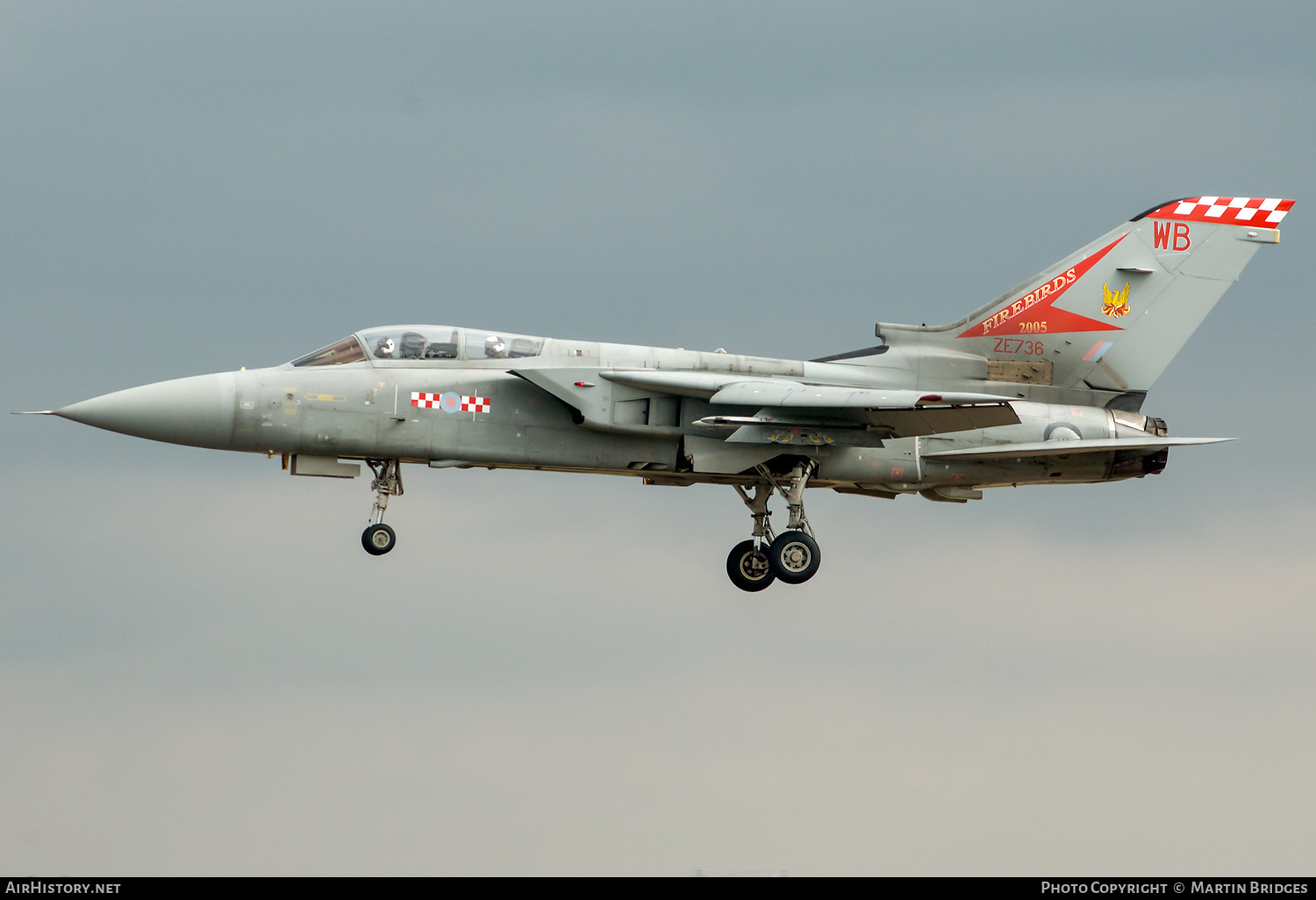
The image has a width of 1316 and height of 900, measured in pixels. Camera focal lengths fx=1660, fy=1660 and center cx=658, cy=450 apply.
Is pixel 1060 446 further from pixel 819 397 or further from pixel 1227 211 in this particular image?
pixel 1227 211

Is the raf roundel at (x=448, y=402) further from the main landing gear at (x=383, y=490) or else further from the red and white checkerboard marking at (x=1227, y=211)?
the red and white checkerboard marking at (x=1227, y=211)

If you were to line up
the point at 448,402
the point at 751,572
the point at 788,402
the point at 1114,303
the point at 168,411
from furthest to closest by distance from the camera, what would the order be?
the point at 1114,303, the point at 751,572, the point at 448,402, the point at 788,402, the point at 168,411

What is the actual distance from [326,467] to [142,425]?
9.22ft

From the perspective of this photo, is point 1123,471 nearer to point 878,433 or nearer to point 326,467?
point 878,433

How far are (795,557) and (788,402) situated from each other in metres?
2.92

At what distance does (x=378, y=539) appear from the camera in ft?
83.4

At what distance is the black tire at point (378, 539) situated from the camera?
25.4 m

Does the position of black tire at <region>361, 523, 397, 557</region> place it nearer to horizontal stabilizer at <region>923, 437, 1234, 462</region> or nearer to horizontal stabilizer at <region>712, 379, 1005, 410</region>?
horizontal stabilizer at <region>712, 379, 1005, 410</region>

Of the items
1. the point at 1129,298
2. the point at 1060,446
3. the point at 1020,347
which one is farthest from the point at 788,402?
the point at 1129,298

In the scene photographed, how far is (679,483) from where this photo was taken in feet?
92.7

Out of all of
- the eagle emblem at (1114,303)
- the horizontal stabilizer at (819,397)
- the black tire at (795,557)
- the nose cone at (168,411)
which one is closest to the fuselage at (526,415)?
the nose cone at (168,411)

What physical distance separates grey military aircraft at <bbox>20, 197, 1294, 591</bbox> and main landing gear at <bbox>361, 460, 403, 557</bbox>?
1.1 inches

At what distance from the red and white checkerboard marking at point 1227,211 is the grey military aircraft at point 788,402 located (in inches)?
1.3
